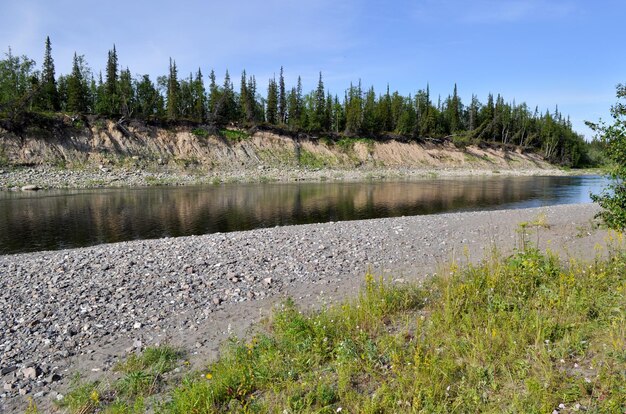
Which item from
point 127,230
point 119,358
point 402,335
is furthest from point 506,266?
point 127,230

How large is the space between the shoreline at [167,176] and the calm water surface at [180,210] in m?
6.46

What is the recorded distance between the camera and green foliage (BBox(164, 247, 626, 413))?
479 cm

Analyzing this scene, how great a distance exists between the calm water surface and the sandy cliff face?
18.4 meters

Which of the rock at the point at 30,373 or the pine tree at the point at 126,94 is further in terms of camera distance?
the pine tree at the point at 126,94

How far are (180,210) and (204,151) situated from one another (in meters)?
42.6

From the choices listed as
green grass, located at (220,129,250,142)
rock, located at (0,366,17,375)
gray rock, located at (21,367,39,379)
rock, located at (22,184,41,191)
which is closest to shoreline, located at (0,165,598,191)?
rock, located at (22,184,41,191)

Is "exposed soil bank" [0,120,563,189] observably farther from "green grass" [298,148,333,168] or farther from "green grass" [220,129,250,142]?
"green grass" [220,129,250,142]

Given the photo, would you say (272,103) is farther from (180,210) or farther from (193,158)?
(180,210)

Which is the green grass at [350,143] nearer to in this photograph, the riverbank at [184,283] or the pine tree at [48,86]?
the pine tree at [48,86]

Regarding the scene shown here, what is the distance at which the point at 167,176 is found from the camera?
58812mm

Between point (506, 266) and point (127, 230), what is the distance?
21754 mm

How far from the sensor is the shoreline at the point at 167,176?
48719 millimetres

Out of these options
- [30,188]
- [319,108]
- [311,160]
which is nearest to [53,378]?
[30,188]

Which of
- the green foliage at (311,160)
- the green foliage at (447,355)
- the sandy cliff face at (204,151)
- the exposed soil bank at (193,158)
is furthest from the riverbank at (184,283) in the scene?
the green foliage at (311,160)
